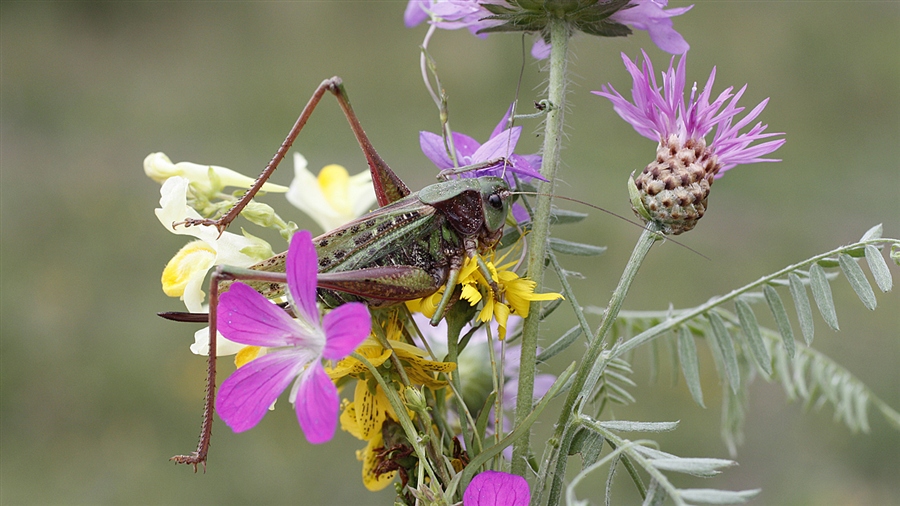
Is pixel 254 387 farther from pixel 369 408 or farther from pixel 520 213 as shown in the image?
pixel 520 213

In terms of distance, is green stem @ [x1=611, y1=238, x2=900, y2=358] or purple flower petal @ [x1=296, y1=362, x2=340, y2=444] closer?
purple flower petal @ [x1=296, y1=362, x2=340, y2=444]

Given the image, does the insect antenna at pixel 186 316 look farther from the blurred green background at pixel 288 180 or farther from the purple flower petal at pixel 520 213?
the blurred green background at pixel 288 180

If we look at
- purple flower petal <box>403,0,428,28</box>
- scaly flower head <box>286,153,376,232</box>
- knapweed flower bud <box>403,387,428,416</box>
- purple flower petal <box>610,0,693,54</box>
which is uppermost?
purple flower petal <box>403,0,428,28</box>

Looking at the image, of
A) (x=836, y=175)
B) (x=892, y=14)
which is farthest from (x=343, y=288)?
(x=892, y=14)

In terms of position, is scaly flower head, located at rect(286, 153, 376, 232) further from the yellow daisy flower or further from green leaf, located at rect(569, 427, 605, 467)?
green leaf, located at rect(569, 427, 605, 467)

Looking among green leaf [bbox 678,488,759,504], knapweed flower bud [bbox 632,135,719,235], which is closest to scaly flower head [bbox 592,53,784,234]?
knapweed flower bud [bbox 632,135,719,235]

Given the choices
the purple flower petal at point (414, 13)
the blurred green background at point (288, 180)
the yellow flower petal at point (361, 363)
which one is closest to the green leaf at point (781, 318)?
the yellow flower petal at point (361, 363)
